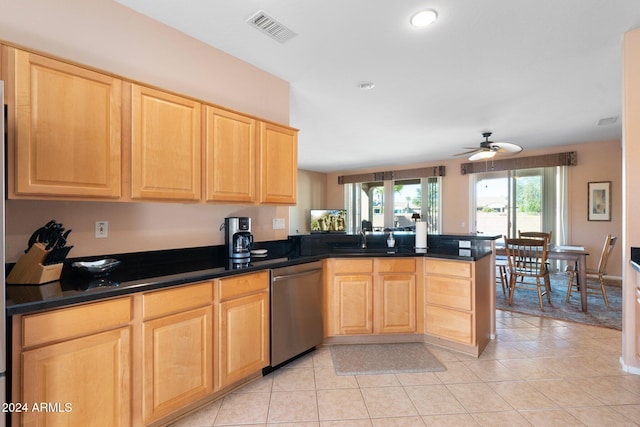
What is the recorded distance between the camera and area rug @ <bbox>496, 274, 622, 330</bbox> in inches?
140

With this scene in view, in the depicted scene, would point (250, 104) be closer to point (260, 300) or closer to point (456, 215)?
point (260, 300)

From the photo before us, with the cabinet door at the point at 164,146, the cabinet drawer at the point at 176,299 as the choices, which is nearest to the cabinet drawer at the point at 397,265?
the cabinet drawer at the point at 176,299

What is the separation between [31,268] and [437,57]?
3.15 meters

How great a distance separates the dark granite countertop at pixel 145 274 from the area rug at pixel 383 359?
0.87 meters

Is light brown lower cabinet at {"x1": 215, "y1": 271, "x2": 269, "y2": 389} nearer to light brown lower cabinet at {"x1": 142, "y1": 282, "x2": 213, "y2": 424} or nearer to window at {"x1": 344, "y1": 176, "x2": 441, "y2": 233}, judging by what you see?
light brown lower cabinet at {"x1": 142, "y1": 282, "x2": 213, "y2": 424}

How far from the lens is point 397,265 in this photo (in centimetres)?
291

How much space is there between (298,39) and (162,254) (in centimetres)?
193

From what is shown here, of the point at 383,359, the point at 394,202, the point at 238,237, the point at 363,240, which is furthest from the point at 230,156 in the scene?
the point at 394,202

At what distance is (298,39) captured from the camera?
2.31m

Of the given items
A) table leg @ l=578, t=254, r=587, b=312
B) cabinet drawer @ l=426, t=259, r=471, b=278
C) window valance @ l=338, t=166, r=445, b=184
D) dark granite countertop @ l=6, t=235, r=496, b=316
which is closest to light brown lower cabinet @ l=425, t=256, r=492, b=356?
cabinet drawer @ l=426, t=259, r=471, b=278

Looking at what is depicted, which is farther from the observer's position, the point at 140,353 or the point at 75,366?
the point at 140,353

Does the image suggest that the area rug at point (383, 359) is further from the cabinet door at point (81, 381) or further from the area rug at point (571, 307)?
the area rug at point (571, 307)

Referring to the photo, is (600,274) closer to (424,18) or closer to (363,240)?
(363,240)

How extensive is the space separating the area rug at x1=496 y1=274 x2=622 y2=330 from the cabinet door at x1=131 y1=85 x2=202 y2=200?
425 centimetres
